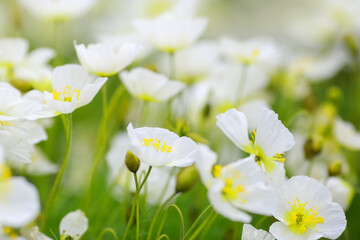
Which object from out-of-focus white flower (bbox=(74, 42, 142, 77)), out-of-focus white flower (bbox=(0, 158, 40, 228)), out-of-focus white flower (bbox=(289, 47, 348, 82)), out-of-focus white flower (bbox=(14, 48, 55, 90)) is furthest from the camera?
out-of-focus white flower (bbox=(289, 47, 348, 82))

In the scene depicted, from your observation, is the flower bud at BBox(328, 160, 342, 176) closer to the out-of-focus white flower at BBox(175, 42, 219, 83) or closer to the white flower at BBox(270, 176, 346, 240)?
the white flower at BBox(270, 176, 346, 240)

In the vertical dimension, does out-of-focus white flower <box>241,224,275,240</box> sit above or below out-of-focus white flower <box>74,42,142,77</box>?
below

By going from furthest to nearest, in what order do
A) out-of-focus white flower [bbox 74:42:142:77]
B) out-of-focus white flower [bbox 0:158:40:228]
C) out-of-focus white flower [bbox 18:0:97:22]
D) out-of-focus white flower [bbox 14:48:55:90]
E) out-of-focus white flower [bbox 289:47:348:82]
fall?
1. out-of-focus white flower [bbox 289:47:348:82]
2. out-of-focus white flower [bbox 18:0:97:22]
3. out-of-focus white flower [bbox 14:48:55:90]
4. out-of-focus white flower [bbox 74:42:142:77]
5. out-of-focus white flower [bbox 0:158:40:228]

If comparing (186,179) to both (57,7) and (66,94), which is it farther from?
(57,7)

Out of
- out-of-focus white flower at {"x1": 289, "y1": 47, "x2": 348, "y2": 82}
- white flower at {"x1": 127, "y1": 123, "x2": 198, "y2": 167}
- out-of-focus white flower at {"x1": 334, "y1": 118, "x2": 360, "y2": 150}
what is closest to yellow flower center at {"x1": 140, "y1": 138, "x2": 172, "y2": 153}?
white flower at {"x1": 127, "y1": 123, "x2": 198, "y2": 167}

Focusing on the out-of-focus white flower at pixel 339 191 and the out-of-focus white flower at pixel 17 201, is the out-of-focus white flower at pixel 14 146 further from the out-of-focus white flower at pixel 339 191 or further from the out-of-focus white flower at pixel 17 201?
the out-of-focus white flower at pixel 339 191

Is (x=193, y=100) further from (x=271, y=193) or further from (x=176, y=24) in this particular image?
(x=271, y=193)

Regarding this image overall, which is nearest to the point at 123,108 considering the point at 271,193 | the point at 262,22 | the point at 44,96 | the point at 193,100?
the point at 193,100
